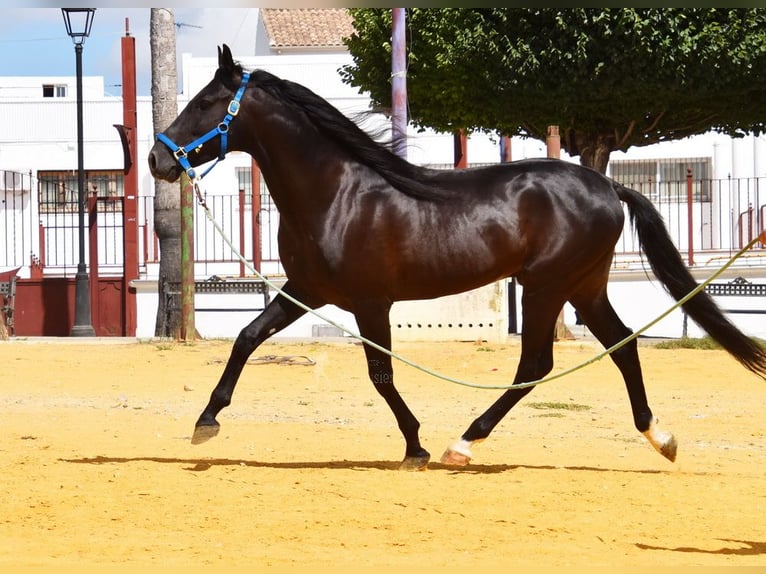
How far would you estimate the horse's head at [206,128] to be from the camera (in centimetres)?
761

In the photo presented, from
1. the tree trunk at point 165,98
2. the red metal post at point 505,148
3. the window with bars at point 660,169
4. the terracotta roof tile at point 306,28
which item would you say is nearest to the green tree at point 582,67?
the red metal post at point 505,148

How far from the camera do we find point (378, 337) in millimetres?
7453

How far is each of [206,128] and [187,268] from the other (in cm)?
1004

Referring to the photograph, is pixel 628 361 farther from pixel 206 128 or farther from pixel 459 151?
pixel 459 151

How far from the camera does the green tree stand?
66.1ft

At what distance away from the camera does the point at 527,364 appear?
7.86 metres

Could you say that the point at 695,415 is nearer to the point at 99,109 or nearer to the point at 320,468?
the point at 320,468

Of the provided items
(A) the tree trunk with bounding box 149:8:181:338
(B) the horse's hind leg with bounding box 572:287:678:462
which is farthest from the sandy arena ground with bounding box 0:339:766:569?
(A) the tree trunk with bounding box 149:8:181:338

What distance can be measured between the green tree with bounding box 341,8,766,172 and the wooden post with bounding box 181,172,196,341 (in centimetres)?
490

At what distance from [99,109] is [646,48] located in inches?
763

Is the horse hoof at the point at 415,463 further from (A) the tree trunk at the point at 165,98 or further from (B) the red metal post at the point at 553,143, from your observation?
(A) the tree trunk at the point at 165,98

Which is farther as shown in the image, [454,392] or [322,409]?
[454,392]

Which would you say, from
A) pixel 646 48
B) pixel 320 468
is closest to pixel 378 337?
pixel 320 468

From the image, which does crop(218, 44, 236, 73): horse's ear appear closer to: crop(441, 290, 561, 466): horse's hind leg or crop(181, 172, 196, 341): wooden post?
crop(441, 290, 561, 466): horse's hind leg
